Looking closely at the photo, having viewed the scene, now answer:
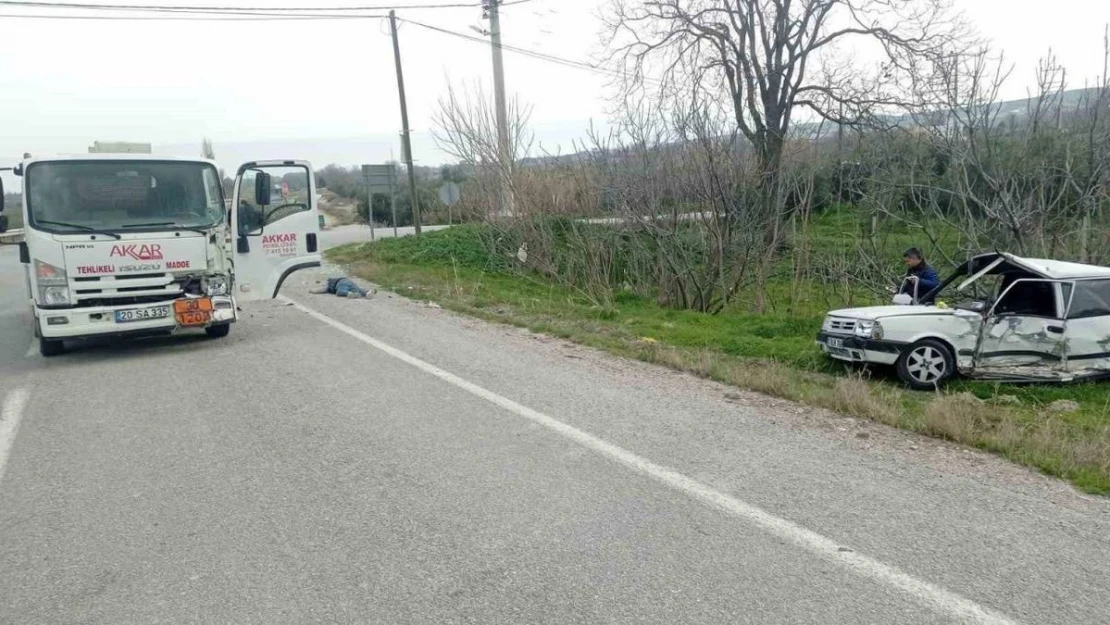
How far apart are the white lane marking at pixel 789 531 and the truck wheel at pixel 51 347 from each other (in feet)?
19.3

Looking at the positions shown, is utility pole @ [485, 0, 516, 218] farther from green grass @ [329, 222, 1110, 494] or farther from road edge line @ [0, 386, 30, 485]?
road edge line @ [0, 386, 30, 485]

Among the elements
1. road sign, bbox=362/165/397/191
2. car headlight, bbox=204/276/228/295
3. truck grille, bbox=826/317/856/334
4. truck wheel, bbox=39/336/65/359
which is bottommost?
truck grille, bbox=826/317/856/334

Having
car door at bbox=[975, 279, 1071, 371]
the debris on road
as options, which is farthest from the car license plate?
car door at bbox=[975, 279, 1071, 371]

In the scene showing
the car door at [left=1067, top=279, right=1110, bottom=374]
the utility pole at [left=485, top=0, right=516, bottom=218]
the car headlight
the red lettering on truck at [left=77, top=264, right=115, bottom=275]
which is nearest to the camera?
the car door at [left=1067, top=279, right=1110, bottom=374]

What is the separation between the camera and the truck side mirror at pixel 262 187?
10.0 m

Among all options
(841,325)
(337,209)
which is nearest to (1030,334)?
(841,325)

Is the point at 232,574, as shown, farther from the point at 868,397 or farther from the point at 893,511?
the point at 868,397

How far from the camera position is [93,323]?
9.10 m

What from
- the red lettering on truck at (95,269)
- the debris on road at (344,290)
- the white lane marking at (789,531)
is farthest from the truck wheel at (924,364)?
the debris on road at (344,290)

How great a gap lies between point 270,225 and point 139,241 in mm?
1761

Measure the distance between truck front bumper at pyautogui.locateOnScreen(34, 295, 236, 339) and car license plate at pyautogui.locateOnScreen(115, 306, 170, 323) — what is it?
2cm

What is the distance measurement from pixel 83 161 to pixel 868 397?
8717mm

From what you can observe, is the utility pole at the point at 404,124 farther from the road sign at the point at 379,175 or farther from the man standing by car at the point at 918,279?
the man standing by car at the point at 918,279

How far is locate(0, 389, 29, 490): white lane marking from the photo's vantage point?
614 centimetres
